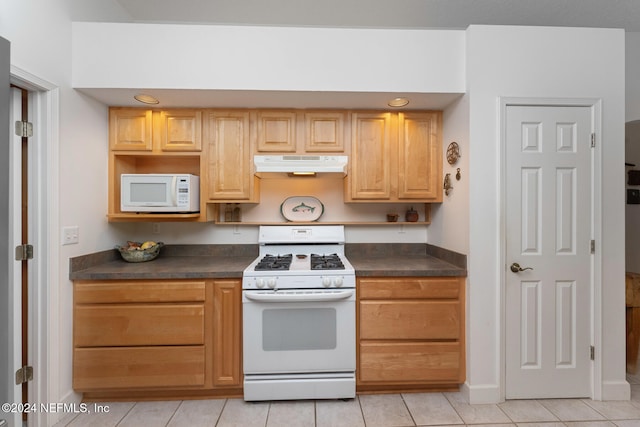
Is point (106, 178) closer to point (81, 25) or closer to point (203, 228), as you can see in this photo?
point (203, 228)

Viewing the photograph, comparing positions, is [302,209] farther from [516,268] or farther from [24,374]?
[24,374]

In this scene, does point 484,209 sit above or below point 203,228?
above

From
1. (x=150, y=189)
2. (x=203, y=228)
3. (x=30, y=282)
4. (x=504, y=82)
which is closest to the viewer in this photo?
(x=30, y=282)

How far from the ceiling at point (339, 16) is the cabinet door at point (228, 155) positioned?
0.42ft

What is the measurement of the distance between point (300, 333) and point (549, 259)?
5.88 ft

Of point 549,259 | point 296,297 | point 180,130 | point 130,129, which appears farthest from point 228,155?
point 549,259

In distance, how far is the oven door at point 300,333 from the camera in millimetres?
2133

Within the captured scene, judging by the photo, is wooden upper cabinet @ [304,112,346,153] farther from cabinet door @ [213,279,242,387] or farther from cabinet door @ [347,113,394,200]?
cabinet door @ [213,279,242,387]

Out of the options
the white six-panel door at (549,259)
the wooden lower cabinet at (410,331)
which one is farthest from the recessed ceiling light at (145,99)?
the white six-panel door at (549,259)

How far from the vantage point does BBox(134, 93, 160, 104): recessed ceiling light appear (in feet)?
7.58

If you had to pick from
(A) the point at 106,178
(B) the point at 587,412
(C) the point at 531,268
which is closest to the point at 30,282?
(A) the point at 106,178

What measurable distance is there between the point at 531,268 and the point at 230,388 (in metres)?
2.27

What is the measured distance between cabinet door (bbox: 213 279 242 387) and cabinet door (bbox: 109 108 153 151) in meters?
1.34

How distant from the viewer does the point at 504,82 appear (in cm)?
216
